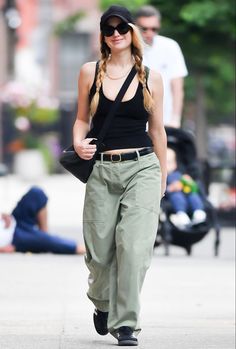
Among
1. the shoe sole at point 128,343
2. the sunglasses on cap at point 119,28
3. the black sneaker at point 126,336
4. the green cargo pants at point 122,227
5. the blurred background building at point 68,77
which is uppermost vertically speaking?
the sunglasses on cap at point 119,28

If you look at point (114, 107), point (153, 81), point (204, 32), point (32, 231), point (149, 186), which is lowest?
point (32, 231)

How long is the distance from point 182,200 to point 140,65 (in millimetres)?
4848

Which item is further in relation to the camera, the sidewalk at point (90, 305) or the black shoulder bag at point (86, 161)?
the sidewalk at point (90, 305)

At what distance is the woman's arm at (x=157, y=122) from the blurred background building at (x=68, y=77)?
1.91 feet

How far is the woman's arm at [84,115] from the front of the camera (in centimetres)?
716

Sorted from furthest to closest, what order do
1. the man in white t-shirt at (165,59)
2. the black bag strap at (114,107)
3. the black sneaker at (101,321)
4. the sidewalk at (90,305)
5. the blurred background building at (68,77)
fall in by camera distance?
the blurred background building at (68,77) → the man in white t-shirt at (165,59) → the sidewalk at (90,305) → the black sneaker at (101,321) → the black bag strap at (114,107)

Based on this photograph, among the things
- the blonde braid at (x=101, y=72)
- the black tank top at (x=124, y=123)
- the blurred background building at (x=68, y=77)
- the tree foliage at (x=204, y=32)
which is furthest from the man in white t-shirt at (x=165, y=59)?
the tree foliage at (x=204, y=32)

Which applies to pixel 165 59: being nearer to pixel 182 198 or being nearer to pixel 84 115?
pixel 182 198

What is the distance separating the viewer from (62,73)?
54.2 m

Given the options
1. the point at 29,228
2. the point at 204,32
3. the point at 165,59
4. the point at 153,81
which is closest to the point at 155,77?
the point at 153,81

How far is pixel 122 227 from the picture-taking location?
7.14 metres

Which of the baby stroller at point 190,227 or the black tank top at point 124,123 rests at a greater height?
the black tank top at point 124,123

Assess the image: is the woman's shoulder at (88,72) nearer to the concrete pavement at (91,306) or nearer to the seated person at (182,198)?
the concrete pavement at (91,306)

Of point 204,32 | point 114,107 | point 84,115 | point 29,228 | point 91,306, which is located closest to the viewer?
point 114,107
